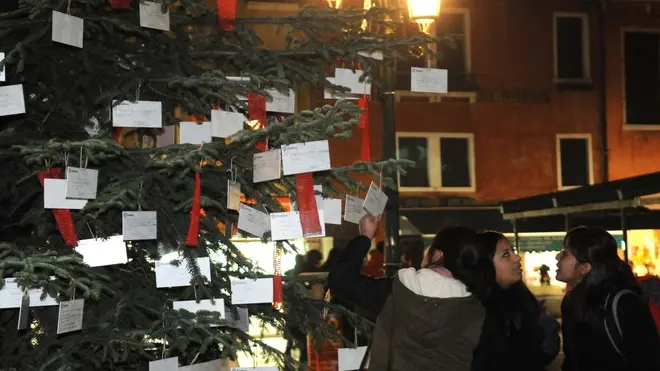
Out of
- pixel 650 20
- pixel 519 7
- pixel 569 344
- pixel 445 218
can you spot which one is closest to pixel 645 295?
pixel 569 344

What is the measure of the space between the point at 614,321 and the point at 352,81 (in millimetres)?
1892

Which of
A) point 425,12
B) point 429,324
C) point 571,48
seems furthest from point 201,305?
point 571,48

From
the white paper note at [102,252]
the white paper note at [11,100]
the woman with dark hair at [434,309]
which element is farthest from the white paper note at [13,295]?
the woman with dark hair at [434,309]

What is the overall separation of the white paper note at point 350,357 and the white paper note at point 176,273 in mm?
→ 933

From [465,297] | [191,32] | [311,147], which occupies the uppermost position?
[191,32]

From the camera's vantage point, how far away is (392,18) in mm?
5754

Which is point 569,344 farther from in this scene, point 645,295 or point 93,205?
point 93,205

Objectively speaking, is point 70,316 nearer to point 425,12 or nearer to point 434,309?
point 434,309

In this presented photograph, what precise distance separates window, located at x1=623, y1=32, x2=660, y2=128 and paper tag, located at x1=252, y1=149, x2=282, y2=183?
2099 centimetres

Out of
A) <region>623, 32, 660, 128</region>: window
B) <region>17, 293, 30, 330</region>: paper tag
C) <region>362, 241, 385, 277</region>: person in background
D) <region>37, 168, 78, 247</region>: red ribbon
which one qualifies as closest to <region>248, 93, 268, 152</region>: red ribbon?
<region>37, 168, 78, 247</region>: red ribbon

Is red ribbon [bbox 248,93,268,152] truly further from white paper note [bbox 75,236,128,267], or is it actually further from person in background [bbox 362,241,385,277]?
person in background [bbox 362,241,385,277]

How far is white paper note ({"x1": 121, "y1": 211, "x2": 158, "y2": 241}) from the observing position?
4.34 metres

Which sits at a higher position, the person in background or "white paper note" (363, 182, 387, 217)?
"white paper note" (363, 182, 387, 217)

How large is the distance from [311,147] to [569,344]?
6.74ft
